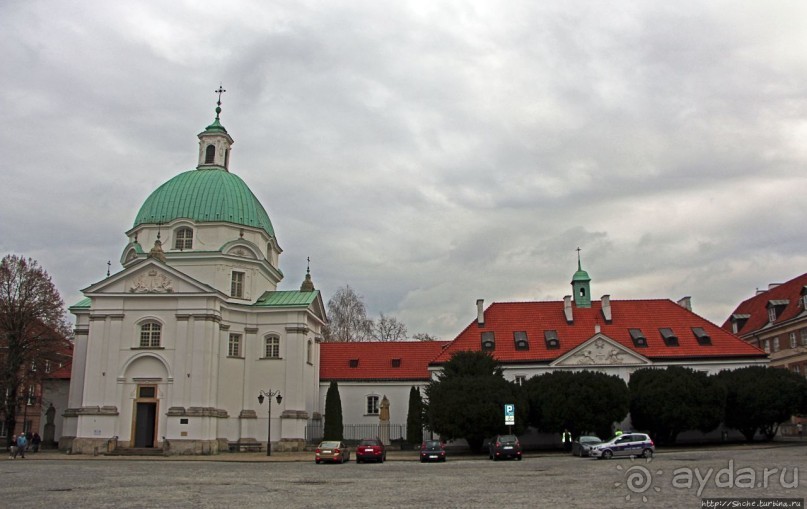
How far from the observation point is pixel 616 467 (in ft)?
91.5

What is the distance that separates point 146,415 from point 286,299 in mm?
12376

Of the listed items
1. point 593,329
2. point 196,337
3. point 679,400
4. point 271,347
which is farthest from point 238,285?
point 679,400

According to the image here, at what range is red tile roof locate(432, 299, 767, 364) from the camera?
171 feet

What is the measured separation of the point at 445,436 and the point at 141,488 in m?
24.6

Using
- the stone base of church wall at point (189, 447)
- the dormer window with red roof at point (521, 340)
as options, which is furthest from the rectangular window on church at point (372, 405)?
the stone base of church wall at point (189, 447)

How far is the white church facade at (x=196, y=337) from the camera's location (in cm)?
4466

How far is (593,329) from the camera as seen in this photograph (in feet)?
179

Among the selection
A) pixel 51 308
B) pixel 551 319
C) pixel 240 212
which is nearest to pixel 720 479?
pixel 551 319

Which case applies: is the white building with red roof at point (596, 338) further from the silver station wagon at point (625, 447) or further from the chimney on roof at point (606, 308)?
the silver station wagon at point (625, 447)

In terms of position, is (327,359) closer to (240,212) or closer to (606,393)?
(240,212)

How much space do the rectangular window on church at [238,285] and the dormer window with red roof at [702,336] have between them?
33825 millimetres

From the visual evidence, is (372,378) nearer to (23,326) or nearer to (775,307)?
(23,326)

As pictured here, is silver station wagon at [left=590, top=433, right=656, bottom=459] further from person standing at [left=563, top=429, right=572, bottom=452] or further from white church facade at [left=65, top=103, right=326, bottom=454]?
white church facade at [left=65, top=103, right=326, bottom=454]
